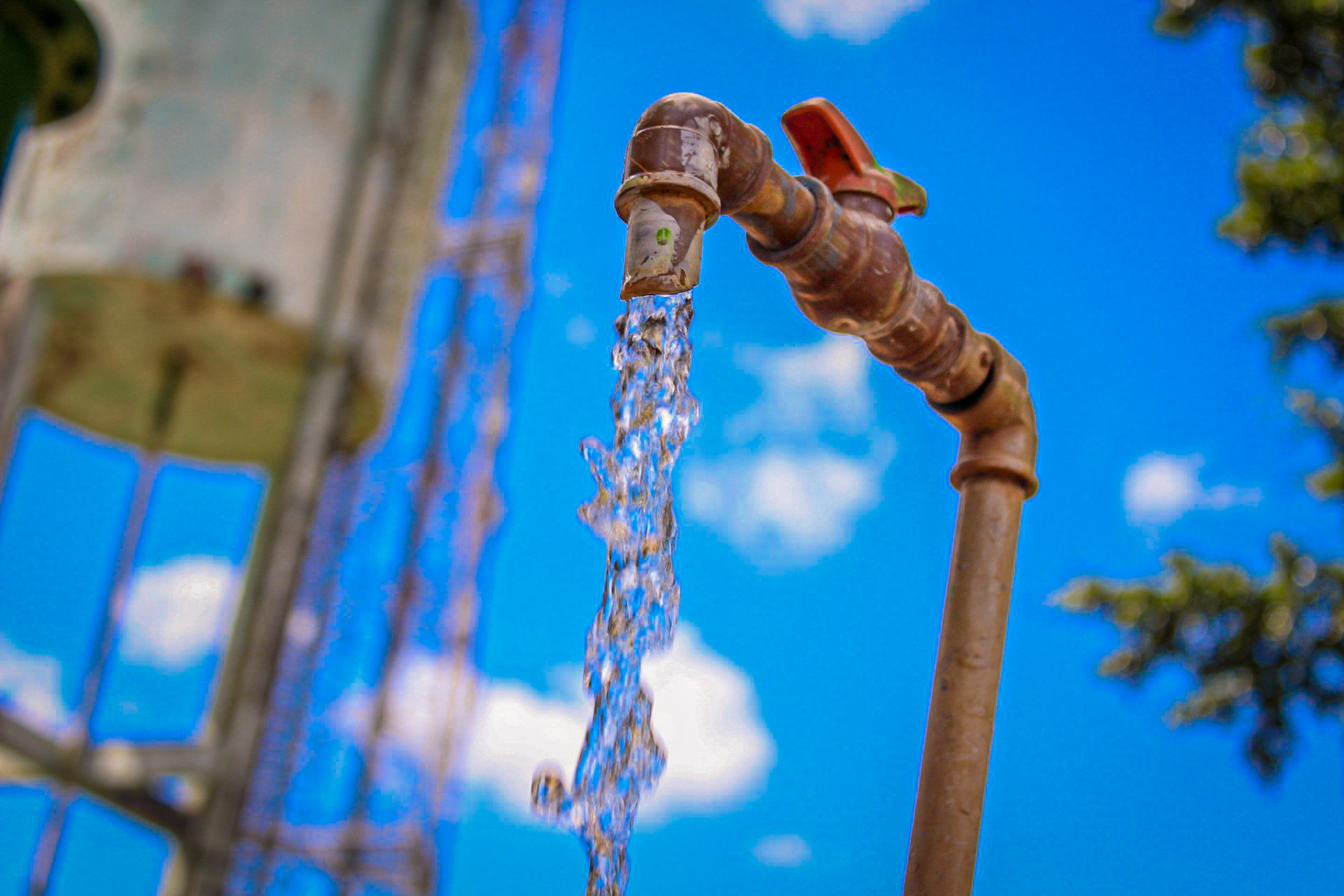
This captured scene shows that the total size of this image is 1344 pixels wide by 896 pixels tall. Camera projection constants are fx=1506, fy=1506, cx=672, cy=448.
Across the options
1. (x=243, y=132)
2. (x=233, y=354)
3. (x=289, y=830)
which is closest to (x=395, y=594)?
(x=289, y=830)

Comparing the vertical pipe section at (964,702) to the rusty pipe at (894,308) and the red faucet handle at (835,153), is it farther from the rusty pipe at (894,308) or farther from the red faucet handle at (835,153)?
the red faucet handle at (835,153)

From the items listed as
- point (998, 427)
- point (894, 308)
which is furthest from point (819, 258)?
point (998, 427)

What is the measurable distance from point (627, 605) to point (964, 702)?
1.47ft

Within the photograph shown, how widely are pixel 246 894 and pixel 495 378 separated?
5745mm

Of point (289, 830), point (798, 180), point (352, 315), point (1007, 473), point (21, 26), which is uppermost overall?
point (352, 315)

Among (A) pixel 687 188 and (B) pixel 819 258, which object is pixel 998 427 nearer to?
(B) pixel 819 258

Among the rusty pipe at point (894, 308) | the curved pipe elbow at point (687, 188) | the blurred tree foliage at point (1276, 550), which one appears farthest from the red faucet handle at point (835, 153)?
the blurred tree foliage at point (1276, 550)

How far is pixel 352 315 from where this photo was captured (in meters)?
11.6

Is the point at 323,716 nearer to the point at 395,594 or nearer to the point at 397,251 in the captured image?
the point at 395,594

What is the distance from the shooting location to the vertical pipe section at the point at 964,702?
188cm

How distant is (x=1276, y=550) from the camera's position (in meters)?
6.21

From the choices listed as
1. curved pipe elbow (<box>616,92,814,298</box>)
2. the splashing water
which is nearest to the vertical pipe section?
the splashing water

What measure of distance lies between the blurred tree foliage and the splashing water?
4.94 meters

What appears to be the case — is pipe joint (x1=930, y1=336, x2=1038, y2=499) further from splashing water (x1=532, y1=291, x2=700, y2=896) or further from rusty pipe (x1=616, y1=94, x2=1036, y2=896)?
splashing water (x1=532, y1=291, x2=700, y2=896)
